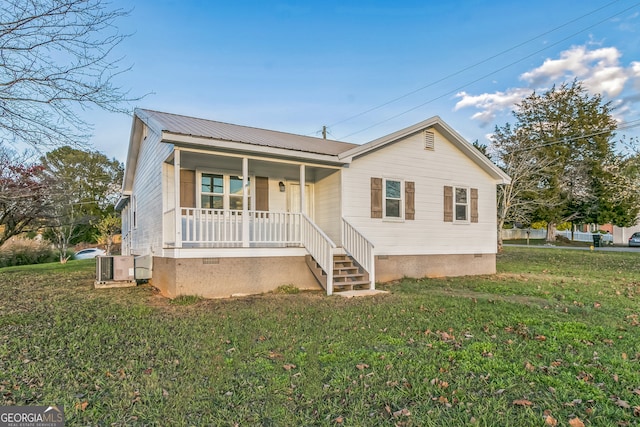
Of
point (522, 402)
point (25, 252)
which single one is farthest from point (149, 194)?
point (25, 252)

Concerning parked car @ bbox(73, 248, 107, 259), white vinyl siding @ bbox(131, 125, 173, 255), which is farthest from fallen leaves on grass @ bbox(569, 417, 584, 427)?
parked car @ bbox(73, 248, 107, 259)

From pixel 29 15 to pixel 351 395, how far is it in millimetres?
6238

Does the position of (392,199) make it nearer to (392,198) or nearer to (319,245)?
(392,198)

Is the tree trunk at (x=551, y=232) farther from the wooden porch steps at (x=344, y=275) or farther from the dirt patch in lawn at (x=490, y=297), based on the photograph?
the wooden porch steps at (x=344, y=275)

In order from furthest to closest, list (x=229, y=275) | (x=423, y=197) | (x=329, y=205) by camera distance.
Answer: (x=423, y=197) → (x=329, y=205) → (x=229, y=275)

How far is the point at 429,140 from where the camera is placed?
12156mm

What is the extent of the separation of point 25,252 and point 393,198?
73.1ft

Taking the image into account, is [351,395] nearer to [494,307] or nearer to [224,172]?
[494,307]

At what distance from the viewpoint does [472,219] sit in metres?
12.9

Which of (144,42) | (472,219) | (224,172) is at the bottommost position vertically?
(472,219)

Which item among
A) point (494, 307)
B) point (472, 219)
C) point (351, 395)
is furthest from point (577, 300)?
point (351, 395)

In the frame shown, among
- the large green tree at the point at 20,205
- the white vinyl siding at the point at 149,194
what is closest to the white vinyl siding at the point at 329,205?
the white vinyl siding at the point at 149,194

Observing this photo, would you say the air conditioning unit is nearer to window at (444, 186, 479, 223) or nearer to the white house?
the white house

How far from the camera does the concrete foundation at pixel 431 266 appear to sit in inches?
439
